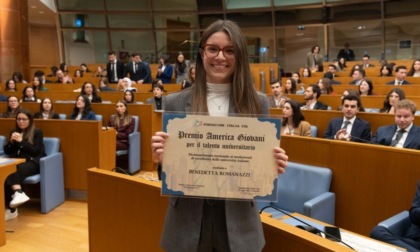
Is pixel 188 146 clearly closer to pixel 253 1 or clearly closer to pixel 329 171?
pixel 329 171

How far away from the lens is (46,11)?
527 inches

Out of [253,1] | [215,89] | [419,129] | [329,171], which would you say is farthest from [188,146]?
[253,1]

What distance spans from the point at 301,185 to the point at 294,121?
4.25 feet

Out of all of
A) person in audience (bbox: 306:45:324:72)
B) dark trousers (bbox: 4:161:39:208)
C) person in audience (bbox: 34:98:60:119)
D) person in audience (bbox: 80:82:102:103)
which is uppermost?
person in audience (bbox: 306:45:324:72)

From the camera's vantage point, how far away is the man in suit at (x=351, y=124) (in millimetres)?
4199

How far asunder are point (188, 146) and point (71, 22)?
48.3 feet

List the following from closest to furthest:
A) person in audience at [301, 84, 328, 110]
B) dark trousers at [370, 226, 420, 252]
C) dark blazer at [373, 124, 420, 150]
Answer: dark trousers at [370, 226, 420, 252] → dark blazer at [373, 124, 420, 150] → person in audience at [301, 84, 328, 110]

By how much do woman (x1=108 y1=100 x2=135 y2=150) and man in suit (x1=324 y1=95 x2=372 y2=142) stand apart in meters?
2.73

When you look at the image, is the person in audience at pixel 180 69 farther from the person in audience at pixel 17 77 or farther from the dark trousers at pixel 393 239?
the dark trousers at pixel 393 239

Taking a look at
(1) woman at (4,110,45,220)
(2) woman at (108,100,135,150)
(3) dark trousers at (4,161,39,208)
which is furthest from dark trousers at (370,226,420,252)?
(2) woman at (108,100,135,150)

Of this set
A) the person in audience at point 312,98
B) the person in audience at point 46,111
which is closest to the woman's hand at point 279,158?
the person in audience at point 312,98

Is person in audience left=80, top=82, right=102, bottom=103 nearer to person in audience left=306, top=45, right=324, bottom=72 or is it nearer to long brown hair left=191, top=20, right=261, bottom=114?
long brown hair left=191, top=20, right=261, bottom=114

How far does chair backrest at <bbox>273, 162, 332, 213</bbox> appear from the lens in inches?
120

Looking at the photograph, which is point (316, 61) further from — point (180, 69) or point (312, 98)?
point (312, 98)
